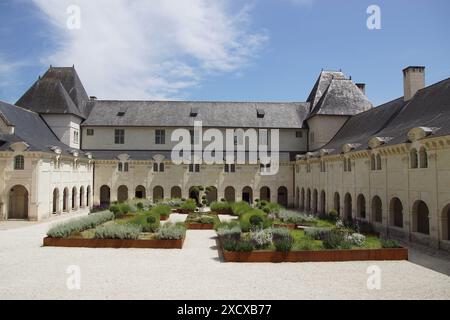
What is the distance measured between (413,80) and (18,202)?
33.8 meters

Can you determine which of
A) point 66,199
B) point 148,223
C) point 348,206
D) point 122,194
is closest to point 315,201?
point 348,206

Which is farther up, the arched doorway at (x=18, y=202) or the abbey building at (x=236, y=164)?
the abbey building at (x=236, y=164)

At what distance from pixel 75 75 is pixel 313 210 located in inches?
1214

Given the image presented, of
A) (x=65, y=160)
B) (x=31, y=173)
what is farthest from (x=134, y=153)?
(x=31, y=173)

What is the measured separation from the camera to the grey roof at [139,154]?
135 feet

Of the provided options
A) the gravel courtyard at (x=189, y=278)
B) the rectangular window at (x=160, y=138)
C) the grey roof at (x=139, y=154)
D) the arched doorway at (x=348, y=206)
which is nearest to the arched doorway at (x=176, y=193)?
the grey roof at (x=139, y=154)

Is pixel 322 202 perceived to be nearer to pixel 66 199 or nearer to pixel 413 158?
pixel 413 158

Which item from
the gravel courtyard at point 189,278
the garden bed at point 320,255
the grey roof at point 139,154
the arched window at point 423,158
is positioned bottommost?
the gravel courtyard at point 189,278


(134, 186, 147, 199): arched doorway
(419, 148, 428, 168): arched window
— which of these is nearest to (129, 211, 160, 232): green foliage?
(419, 148, 428, 168): arched window

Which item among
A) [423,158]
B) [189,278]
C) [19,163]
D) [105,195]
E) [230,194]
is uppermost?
[19,163]

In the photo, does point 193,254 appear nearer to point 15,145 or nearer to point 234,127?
point 15,145

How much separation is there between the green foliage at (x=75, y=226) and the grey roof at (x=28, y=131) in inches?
361

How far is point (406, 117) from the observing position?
2538cm

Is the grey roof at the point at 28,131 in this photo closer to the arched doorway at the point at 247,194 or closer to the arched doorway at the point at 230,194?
the arched doorway at the point at 230,194
